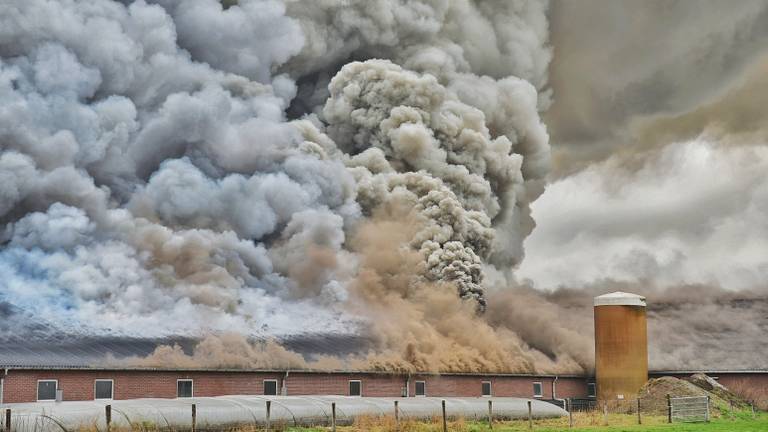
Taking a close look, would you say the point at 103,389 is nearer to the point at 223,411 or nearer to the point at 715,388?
the point at 223,411

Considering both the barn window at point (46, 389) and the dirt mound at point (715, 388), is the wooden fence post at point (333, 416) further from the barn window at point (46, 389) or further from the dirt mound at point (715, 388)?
the dirt mound at point (715, 388)

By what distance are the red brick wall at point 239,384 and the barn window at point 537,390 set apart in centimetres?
26

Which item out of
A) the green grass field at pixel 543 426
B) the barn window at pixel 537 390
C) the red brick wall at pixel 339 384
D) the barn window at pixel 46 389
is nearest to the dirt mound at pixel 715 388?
the green grass field at pixel 543 426

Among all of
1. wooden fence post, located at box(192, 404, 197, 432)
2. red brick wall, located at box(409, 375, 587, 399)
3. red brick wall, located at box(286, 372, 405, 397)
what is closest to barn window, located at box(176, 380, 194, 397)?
red brick wall, located at box(286, 372, 405, 397)

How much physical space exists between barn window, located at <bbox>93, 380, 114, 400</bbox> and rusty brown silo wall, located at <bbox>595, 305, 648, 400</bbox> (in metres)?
32.2

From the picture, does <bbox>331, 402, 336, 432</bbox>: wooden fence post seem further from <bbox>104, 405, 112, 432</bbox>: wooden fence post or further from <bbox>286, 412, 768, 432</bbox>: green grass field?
<bbox>104, 405, 112, 432</bbox>: wooden fence post

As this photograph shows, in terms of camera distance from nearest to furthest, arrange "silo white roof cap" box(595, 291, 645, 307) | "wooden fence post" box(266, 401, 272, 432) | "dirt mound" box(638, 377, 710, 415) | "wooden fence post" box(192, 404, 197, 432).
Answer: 1. "wooden fence post" box(192, 404, 197, 432)
2. "wooden fence post" box(266, 401, 272, 432)
3. "dirt mound" box(638, 377, 710, 415)
4. "silo white roof cap" box(595, 291, 645, 307)

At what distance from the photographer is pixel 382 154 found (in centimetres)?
7388

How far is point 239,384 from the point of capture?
45969mm

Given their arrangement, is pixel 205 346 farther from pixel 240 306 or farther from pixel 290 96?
pixel 290 96

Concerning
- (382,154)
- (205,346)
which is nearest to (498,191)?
(382,154)

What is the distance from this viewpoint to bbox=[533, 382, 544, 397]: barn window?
61375mm

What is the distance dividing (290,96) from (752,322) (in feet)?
131

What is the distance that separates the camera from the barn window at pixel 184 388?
43.7 metres
